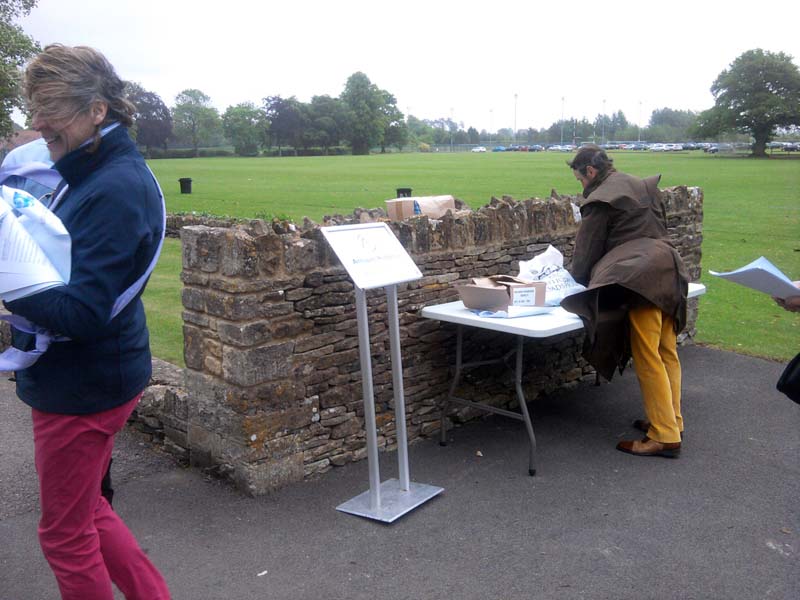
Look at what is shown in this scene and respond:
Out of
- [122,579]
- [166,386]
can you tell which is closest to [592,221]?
[166,386]

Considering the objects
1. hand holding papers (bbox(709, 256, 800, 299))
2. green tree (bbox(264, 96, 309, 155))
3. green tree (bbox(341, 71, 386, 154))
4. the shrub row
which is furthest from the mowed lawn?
green tree (bbox(341, 71, 386, 154))

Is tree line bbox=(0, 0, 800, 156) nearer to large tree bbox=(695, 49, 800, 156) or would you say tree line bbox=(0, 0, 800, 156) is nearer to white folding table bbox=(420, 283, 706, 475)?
large tree bbox=(695, 49, 800, 156)

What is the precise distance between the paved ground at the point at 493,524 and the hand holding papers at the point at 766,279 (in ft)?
4.52

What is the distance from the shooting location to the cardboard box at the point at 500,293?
5.04 meters

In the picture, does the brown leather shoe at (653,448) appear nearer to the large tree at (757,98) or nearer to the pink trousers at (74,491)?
the pink trousers at (74,491)

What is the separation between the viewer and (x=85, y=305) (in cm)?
239

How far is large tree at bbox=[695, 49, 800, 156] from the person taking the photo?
78019 millimetres

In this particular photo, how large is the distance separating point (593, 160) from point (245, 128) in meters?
108

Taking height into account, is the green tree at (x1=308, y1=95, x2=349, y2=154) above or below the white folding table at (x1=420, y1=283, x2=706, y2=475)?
above

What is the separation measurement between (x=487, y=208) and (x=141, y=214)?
12.6ft

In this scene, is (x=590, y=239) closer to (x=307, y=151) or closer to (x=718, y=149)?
(x=718, y=149)

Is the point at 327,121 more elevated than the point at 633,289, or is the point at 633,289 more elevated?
the point at 327,121

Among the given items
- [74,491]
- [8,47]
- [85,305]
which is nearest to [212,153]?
[8,47]

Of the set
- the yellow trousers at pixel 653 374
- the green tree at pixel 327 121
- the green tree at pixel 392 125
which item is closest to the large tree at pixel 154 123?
the green tree at pixel 327 121
